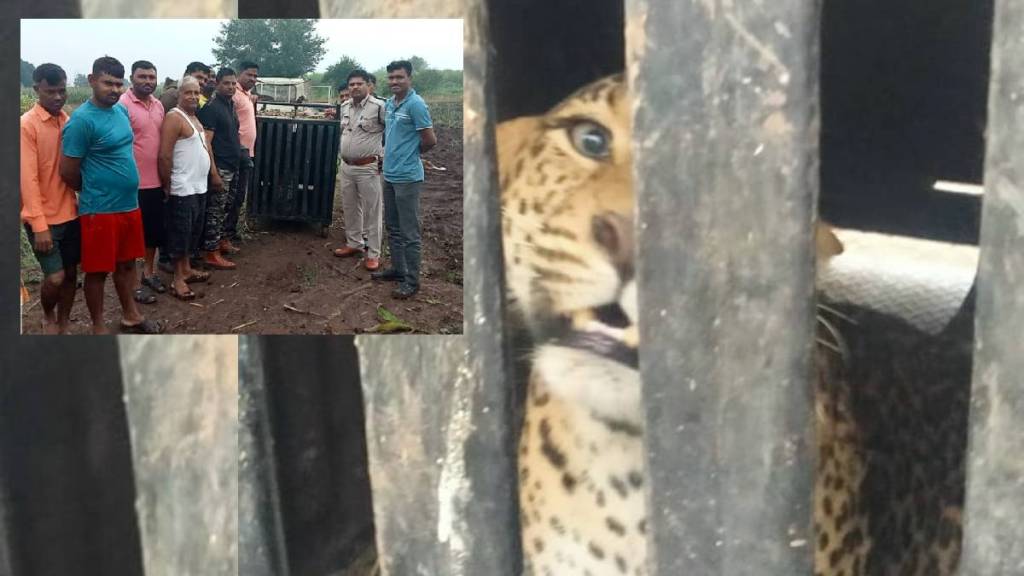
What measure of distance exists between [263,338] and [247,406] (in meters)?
0.16

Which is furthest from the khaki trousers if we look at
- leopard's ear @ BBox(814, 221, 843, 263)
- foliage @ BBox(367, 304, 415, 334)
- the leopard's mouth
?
leopard's ear @ BBox(814, 221, 843, 263)

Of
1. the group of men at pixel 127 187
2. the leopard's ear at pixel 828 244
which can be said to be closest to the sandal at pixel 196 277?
the group of men at pixel 127 187

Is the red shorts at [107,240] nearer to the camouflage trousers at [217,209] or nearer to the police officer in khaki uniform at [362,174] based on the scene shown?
the camouflage trousers at [217,209]

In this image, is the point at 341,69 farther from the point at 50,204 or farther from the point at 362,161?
the point at 50,204

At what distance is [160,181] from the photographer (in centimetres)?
190

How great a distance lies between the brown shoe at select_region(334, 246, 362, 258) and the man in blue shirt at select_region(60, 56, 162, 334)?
0.45 meters

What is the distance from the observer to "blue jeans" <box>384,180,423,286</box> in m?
1.84

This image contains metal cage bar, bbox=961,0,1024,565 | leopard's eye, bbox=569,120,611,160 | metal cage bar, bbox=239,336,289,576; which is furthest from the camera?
metal cage bar, bbox=239,336,289,576

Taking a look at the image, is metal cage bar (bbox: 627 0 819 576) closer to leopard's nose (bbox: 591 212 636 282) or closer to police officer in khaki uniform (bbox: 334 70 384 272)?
leopard's nose (bbox: 591 212 636 282)

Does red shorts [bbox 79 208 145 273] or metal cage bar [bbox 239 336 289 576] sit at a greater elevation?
red shorts [bbox 79 208 145 273]

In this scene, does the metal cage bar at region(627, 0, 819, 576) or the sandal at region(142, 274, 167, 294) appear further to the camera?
the sandal at region(142, 274, 167, 294)

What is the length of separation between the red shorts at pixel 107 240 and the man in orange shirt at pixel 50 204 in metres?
0.02

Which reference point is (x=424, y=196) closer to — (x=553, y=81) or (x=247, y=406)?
(x=553, y=81)

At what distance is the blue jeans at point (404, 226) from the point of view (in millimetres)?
1843
